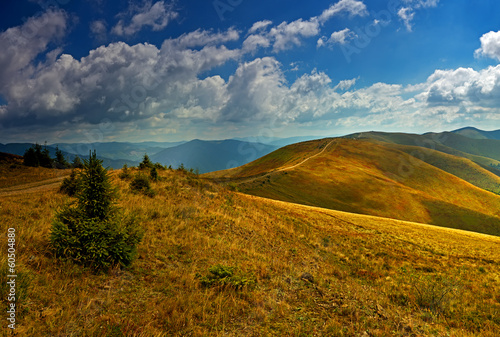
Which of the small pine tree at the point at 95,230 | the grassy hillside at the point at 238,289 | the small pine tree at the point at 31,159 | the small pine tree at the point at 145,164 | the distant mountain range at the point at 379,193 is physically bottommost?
the distant mountain range at the point at 379,193

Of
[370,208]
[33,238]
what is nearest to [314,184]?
[370,208]

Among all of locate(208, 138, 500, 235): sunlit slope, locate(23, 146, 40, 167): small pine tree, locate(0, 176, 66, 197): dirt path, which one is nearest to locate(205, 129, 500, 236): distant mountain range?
locate(208, 138, 500, 235): sunlit slope

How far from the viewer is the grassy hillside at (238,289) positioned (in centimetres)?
550

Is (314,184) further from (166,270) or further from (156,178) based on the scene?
(166,270)

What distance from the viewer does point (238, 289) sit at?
7496 millimetres

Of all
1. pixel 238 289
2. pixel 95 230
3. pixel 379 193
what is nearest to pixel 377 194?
pixel 379 193

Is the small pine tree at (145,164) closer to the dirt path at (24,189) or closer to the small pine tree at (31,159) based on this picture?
the dirt path at (24,189)

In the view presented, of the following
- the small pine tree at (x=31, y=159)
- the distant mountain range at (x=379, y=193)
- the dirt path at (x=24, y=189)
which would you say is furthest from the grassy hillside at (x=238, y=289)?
the distant mountain range at (x=379, y=193)

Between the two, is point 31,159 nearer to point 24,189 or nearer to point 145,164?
point 24,189

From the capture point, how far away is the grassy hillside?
550 cm

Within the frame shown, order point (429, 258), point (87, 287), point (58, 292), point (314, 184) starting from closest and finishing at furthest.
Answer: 1. point (58, 292)
2. point (87, 287)
3. point (429, 258)
4. point (314, 184)

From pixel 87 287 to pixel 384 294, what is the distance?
11241 mm

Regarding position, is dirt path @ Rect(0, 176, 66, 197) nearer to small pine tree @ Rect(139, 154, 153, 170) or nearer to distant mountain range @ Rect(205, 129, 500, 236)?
small pine tree @ Rect(139, 154, 153, 170)

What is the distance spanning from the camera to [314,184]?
259 ft
